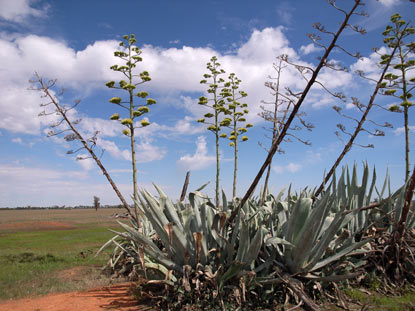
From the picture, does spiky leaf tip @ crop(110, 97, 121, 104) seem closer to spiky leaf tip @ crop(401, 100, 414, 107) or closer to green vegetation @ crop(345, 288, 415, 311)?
green vegetation @ crop(345, 288, 415, 311)

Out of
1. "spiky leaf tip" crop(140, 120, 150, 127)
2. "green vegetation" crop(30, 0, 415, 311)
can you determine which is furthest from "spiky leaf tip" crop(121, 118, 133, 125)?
"green vegetation" crop(30, 0, 415, 311)

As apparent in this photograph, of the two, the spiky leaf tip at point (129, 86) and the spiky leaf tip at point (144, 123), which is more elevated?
the spiky leaf tip at point (129, 86)

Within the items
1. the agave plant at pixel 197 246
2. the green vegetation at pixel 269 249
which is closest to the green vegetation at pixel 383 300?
the green vegetation at pixel 269 249

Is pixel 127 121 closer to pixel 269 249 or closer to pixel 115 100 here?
pixel 115 100

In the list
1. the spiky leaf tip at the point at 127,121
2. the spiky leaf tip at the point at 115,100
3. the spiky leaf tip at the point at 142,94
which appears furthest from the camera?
the spiky leaf tip at the point at 142,94

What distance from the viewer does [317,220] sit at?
3.88 m

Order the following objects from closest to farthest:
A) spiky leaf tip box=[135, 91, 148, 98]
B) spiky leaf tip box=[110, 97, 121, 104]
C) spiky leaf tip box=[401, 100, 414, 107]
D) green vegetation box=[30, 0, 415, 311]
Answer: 1. green vegetation box=[30, 0, 415, 311]
2. spiky leaf tip box=[110, 97, 121, 104]
3. spiky leaf tip box=[135, 91, 148, 98]
4. spiky leaf tip box=[401, 100, 414, 107]

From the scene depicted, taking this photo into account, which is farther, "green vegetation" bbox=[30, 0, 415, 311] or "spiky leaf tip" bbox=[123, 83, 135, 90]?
"spiky leaf tip" bbox=[123, 83, 135, 90]

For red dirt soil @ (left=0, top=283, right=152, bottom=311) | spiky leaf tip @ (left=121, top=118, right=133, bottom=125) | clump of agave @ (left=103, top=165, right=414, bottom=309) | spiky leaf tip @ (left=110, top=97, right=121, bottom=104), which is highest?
spiky leaf tip @ (left=110, top=97, right=121, bottom=104)

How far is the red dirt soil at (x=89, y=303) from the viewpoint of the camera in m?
4.27

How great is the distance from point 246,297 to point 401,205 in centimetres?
288

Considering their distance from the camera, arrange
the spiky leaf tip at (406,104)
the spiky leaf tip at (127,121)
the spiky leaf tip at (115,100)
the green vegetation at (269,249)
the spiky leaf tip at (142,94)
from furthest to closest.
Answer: the spiky leaf tip at (406,104) < the spiky leaf tip at (142,94) < the spiky leaf tip at (115,100) < the spiky leaf tip at (127,121) < the green vegetation at (269,249)

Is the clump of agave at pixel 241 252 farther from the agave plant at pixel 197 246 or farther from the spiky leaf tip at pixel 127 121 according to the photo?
the spiky leaf tip at pixel 127 121

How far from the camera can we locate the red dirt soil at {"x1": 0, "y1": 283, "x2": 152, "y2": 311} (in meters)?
4.27
